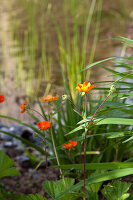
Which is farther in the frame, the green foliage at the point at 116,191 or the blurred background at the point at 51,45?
the blurred background at the point at 51,45

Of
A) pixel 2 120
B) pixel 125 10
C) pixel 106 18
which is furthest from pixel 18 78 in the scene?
pixel 125 10

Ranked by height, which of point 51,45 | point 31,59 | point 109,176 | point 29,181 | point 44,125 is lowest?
point 29,181

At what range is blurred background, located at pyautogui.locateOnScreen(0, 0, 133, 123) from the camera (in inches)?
74.9

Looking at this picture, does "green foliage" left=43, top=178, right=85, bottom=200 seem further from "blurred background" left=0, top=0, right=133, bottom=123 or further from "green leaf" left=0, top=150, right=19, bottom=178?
"blurred background" left=0, top=0, right=133, bottom=123

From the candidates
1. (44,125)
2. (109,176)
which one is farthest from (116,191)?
(44,125)

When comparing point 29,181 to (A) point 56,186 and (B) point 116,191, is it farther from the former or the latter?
(B) point 116,191

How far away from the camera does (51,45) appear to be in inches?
165

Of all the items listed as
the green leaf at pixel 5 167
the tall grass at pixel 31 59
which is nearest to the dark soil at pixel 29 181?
the green leaf at pixel 5 167

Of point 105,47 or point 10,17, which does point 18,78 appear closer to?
point 105,47

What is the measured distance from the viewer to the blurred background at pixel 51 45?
1902 mm

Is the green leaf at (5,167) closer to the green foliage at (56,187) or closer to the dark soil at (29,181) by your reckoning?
the green foliage at (56,187)

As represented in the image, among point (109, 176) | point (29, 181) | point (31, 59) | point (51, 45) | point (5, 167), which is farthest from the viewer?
point (51, 45)

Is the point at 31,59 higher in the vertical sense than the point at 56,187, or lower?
higher

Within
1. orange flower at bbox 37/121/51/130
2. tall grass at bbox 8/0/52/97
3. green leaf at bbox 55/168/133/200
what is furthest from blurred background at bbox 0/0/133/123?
green leaf at bbox 55/168/133/200
